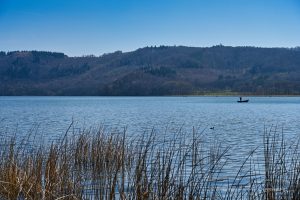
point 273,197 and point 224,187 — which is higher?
point 273,197

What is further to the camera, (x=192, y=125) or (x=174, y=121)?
(x=174, y=121)

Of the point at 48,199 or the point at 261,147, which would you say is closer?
the point at 48,199

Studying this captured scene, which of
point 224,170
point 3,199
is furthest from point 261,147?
point 3,199

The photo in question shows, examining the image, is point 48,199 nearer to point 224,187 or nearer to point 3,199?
point 3,199

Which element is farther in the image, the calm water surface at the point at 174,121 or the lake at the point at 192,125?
the calm water surface at the point at 174,121

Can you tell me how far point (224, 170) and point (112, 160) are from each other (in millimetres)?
5163

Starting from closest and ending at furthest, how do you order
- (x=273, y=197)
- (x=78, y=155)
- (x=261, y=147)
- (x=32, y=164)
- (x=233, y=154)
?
1. (x=273, y=197)
2. (x=32, y=164)
3. (x=78, y=155)
4. (x=233, y=154)
5. (x=261, y=147)

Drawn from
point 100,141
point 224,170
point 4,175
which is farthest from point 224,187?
point 4,175

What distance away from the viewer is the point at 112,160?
16406mm

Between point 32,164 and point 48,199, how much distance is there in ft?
11.2

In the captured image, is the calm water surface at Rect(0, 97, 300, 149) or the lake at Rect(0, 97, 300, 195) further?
the calm water surface at Rect(0, 97, 300, 149)

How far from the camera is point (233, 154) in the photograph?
79.9 feet

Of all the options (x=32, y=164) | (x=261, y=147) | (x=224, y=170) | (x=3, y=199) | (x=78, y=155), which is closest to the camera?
(x=3, y=199)

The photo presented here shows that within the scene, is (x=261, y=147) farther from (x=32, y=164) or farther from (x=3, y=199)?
(x=3, y=199)
